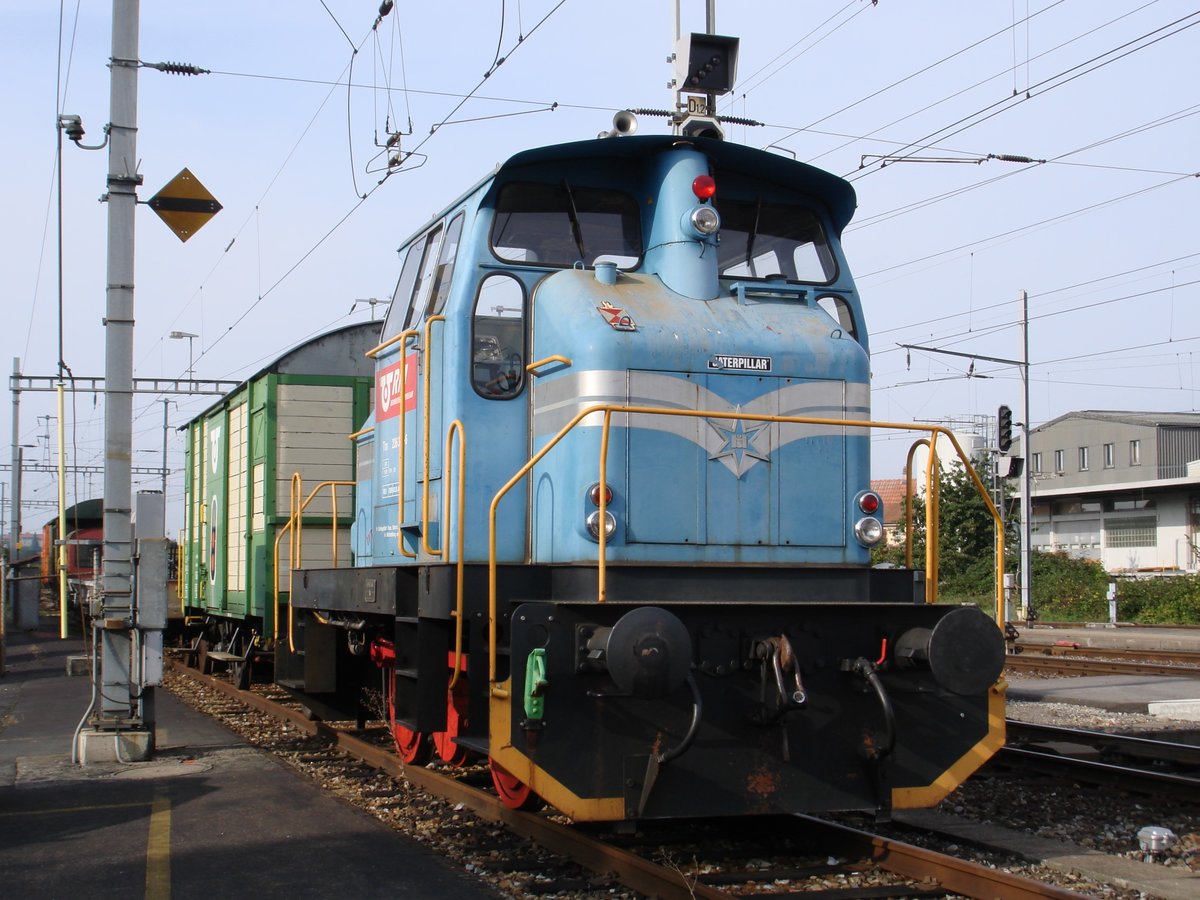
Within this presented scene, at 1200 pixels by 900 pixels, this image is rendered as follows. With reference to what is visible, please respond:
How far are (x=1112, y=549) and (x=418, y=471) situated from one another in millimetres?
38438

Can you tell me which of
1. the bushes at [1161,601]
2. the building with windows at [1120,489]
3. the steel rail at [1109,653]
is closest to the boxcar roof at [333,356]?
the steel rail at [1109,653]

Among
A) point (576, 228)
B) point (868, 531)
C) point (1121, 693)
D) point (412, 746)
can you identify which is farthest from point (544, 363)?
point (1121, 693)

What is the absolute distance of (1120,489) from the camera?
124ft

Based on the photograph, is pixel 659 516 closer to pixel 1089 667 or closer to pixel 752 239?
pixel 752 239

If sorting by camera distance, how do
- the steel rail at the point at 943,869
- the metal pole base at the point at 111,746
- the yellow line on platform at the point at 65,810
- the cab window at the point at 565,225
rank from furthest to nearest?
the metal pole base at the point at 111,746, the yellow line on platform at the point at 65,810, the cab window at the point at 565,225, the steel rail at the point at 943,869

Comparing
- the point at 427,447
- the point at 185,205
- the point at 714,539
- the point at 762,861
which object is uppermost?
the point at 185,205

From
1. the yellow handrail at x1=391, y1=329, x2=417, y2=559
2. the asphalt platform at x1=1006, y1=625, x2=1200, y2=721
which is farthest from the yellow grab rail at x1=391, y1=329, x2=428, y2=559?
the asphalt platform at x1=1006, y1=625, x2=1200, y2=721

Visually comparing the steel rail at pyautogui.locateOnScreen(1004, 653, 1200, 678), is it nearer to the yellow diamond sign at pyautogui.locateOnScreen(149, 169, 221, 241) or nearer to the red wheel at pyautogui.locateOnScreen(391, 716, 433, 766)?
the red wheel at pyautogui.locateOnScreen(391, 716, 433, 766)

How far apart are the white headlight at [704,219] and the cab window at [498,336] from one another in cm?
94

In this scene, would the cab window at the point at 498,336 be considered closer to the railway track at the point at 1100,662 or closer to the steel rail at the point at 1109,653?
the railway track at the point at 1100,662

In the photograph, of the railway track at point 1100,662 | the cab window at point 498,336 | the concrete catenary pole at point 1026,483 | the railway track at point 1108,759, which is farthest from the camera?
the concrete catenary pole at point 1026,483

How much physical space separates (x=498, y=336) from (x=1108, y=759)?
→ 17.6ft

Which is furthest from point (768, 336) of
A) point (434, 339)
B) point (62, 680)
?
point (62, 680)

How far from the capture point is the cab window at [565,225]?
247 inches
